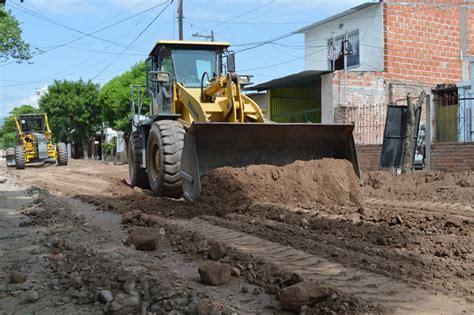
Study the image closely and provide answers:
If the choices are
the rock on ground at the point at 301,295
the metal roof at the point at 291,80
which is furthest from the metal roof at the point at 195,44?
the metal roof at the point at 291,80

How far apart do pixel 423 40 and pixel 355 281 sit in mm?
20643

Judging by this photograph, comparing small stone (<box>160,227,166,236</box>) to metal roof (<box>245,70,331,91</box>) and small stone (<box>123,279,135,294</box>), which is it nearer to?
small stone (<box>123,279,135,294</box>)

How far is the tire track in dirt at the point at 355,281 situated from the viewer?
3578 millimetres

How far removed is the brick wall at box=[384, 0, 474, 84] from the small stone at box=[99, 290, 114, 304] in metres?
19.1

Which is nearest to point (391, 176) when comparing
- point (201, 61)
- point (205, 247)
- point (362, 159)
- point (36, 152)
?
point (362, 159)

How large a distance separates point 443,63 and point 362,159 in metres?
9.47

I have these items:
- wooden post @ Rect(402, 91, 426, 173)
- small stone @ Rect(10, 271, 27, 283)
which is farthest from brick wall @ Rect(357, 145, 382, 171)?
small stone @ Rect(10, 271, 27, 283)

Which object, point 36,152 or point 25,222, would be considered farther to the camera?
point 36,152

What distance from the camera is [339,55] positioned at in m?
25.2

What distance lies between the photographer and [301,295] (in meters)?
3.39

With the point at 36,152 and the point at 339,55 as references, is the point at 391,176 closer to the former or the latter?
the point at 339,55

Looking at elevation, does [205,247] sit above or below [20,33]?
below

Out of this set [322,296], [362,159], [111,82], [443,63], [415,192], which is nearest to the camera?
[322,296]

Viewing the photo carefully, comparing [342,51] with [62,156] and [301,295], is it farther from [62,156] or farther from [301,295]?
[301,295]
